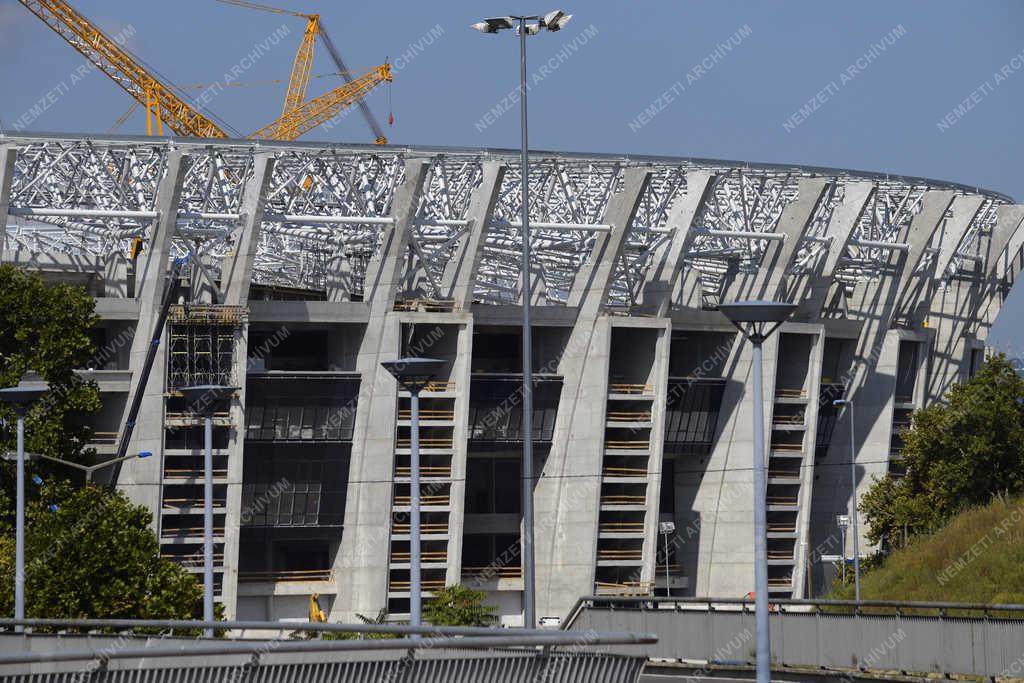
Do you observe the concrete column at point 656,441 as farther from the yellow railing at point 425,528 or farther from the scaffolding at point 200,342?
the scaffolding at point 200,342

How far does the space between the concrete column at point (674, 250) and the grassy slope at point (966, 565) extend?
95.8ft

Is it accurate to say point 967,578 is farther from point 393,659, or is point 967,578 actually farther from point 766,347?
point 766,347

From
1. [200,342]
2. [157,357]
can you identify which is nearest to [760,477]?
[200,342]

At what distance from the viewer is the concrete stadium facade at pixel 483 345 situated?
67250 millimetres

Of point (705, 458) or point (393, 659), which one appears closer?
point (393, 659)

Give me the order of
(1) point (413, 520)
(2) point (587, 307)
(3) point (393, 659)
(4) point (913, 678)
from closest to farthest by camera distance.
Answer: (3) point (393, 659) → (4) point (913, 678) → (1) point (413, 520) → (2) point (587, 307)

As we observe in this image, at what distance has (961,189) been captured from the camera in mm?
84750

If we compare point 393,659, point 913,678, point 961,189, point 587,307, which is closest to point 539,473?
point 587,307

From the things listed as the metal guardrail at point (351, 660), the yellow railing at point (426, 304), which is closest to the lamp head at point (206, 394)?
the yellow railing at point (426, 304)

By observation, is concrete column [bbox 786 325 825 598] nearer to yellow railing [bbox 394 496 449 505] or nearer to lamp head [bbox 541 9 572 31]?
yellow railing [bbox 394 496 449 505]

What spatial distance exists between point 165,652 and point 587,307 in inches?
2319

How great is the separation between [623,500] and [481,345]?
12.0 metres

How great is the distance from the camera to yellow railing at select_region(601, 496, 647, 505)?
251 ft

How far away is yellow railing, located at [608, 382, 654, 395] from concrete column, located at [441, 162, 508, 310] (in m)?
9.46
